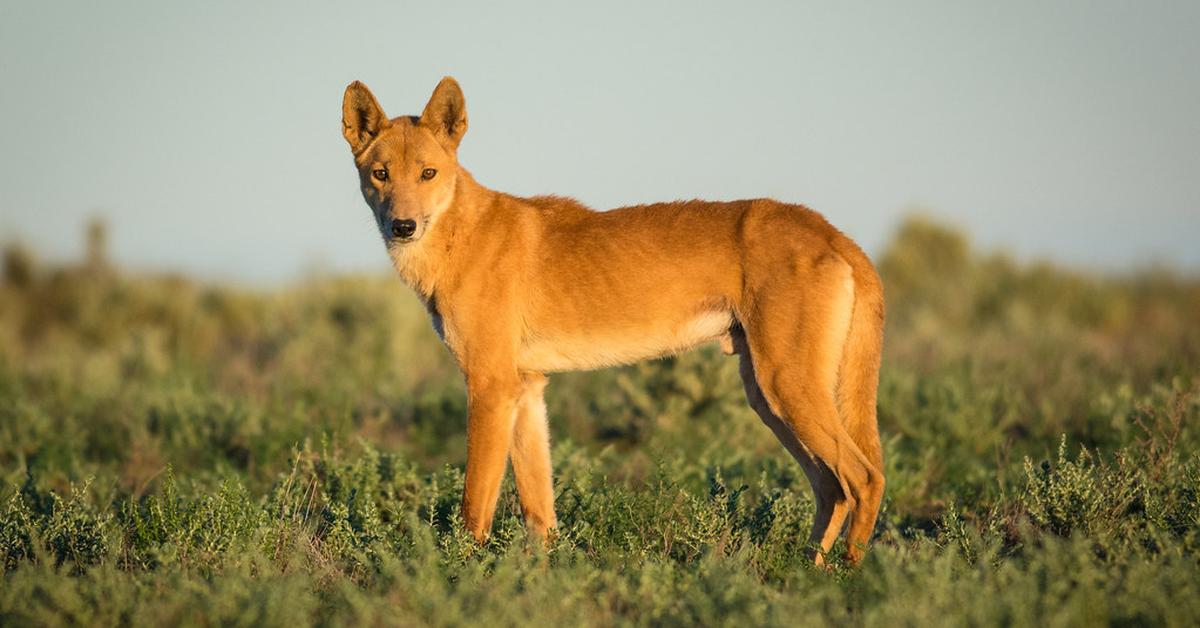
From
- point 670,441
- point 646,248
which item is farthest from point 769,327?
point 670,441

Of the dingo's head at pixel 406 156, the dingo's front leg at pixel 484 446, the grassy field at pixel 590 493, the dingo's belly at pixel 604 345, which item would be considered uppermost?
the dingo's head at pixel 406 156

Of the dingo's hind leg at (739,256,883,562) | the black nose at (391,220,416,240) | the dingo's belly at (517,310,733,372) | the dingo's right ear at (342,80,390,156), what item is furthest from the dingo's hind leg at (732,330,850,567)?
the dingo's right ear at (342,80,390,156)

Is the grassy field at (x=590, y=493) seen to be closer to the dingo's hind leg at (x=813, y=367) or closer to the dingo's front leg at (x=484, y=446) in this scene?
the dingo's front leg at (x=484, y=446)

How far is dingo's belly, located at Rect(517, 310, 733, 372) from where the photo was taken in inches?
221

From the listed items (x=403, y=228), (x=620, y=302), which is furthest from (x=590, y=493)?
(x=403, y=228)

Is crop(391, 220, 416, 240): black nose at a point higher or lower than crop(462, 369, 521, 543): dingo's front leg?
higher

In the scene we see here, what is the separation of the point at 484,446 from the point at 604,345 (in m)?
0.91

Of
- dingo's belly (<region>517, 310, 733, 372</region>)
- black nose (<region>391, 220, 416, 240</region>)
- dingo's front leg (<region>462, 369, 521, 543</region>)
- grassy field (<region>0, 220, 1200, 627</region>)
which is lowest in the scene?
grassy field (<region>0, 220, 1200, 627</region>)

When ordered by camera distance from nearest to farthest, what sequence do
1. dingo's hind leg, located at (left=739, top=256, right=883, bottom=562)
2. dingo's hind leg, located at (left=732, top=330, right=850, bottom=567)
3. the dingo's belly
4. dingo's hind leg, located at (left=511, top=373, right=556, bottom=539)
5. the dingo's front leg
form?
dingo's hind leg, located at (left=739, top=256, right=883, bottom=562), the dingo's front leg, dingo's hind leg, located at (left=732, top=330, right=850, bottom=567), the dingo's belly, dingo's hind leg, located at (left=511, top=373, right=556, bottom=539)

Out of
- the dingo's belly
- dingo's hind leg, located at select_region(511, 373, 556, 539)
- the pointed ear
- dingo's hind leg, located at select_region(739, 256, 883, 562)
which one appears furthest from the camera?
the pointed ear

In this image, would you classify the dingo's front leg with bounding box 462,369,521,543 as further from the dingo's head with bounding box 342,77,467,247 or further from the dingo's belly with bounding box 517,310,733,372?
the dingo's head with bounding box 342,77,467,247

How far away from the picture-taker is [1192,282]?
22.7 metres

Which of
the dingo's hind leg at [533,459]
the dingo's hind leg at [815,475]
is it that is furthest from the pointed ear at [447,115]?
the dingo's hind leg at [815,475]

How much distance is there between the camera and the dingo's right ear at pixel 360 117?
6.01m
